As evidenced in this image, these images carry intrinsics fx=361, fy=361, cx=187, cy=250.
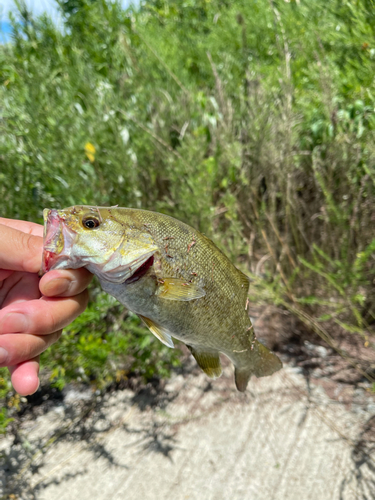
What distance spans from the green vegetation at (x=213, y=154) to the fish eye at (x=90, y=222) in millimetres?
1223

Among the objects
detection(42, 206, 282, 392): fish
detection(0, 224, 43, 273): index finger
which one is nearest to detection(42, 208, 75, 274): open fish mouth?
detection(42, 206, 282, 392): fish

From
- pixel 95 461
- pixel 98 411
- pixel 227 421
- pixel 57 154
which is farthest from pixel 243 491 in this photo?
pixel 57 154

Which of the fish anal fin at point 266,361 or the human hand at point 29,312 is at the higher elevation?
the human hand at point 29,312

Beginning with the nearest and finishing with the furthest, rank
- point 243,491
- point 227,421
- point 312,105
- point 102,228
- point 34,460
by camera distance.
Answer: point 102,228 → point 243,491 → point 34,460 → point 227,421 → point 312,105

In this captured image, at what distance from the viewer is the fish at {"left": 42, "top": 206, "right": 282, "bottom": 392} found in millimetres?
1083

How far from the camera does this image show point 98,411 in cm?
250

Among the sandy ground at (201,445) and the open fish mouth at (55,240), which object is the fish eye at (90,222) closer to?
the open fish mouth at (55,240)

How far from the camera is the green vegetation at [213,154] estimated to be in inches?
91.5

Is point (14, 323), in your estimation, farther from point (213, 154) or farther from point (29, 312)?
point (213, 154)

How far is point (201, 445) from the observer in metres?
2.29

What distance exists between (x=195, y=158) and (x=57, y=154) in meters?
0.95

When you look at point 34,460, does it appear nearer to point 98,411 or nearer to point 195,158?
point 98,411

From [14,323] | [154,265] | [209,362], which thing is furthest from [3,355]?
[209,362]

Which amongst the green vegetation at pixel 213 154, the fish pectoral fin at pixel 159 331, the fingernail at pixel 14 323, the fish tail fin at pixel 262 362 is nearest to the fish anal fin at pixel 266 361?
the fish tail fin at pixel 262 362
